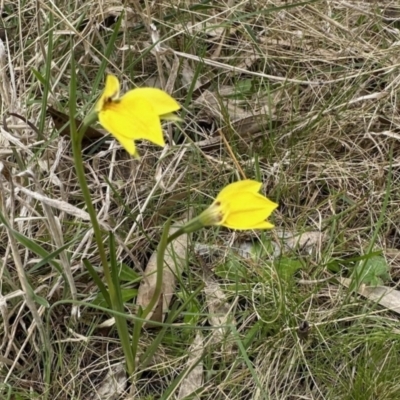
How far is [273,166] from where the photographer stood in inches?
58.9

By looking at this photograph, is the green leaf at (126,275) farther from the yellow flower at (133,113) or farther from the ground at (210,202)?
the yellow flower at (133,113)

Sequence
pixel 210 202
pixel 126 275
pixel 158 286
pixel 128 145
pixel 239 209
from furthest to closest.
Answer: pixel 210 202
pixel 126 275
pixel 158 286
pixel 239 209
pixel 128 145

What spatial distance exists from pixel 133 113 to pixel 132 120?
0.01m

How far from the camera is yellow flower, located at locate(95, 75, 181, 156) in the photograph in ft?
2.53

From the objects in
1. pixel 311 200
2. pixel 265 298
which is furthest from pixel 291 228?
pixel 265 298

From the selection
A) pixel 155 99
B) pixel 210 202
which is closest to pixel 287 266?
pixel 210 202

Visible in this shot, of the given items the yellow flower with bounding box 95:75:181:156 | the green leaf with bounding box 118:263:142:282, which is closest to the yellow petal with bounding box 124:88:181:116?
the yellow flower with bounding box 95:75:181:156

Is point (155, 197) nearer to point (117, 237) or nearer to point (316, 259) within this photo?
point (117, 237)

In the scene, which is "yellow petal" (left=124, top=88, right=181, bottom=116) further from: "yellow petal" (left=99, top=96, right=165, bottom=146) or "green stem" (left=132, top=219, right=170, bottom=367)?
"green stem" (left=132, top=219, right=170, bottom=367)

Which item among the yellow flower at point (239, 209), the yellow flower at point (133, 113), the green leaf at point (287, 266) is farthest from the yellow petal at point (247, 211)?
the green leaf at point (287, 266)

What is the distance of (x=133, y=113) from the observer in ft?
2.61

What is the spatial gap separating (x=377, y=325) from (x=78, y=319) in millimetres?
500

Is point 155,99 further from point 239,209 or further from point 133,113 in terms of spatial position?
point 239,209

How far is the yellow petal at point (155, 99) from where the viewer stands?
32.3 inches
